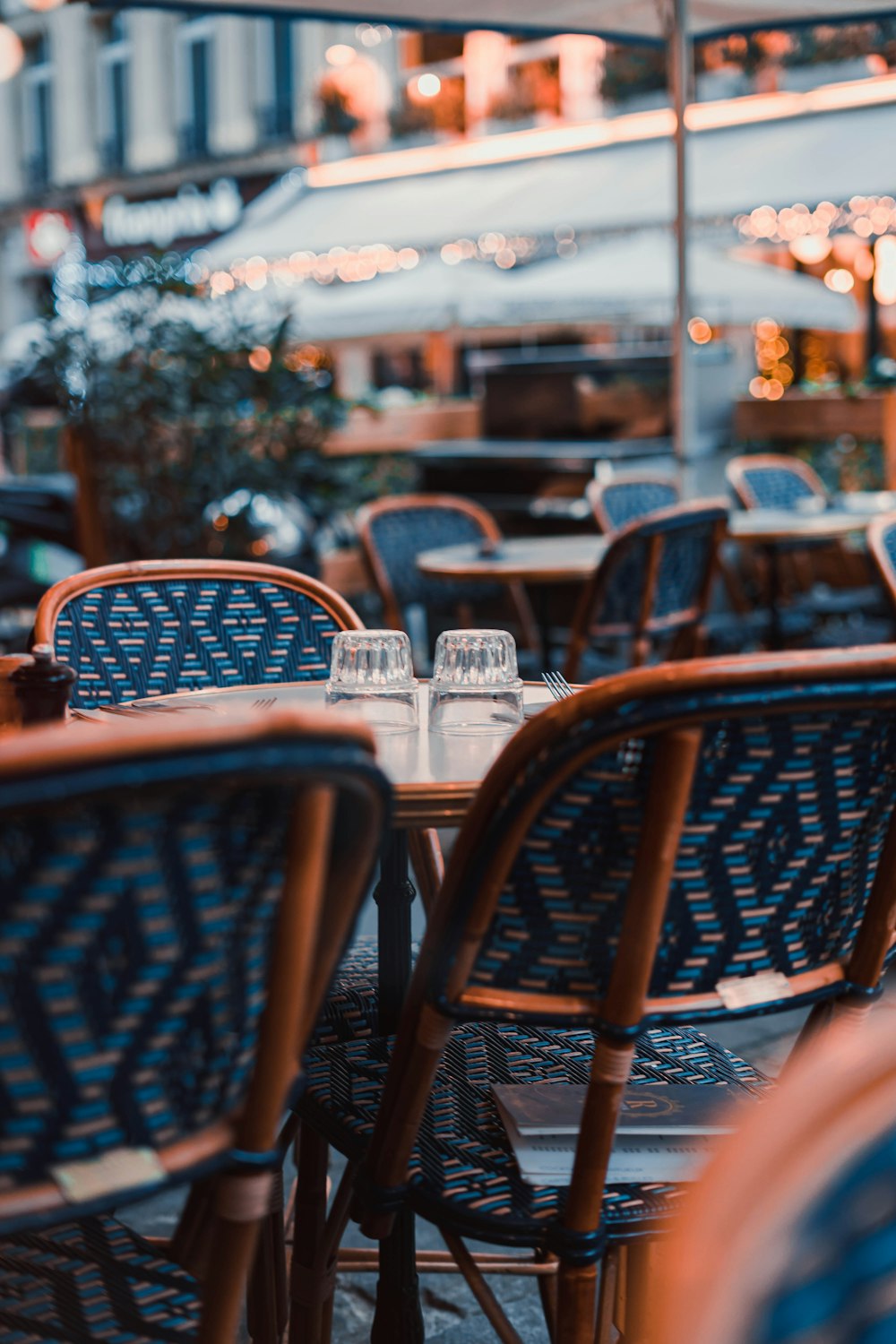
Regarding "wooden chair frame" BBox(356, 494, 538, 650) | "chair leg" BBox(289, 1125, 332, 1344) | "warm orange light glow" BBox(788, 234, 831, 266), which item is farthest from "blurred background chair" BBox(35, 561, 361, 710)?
"warm orange light glow" BBox(788, 234, 831, 266)

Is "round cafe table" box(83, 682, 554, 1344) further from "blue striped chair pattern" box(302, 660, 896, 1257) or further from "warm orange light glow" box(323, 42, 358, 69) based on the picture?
"warm orange light glow" box(323, 42, 358, 69)

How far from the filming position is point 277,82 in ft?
67.1

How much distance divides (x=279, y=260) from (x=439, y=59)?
356 inches

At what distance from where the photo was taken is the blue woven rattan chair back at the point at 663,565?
163 inches

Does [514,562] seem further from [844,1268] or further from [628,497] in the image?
[844,1268]

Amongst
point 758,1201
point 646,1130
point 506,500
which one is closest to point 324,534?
point 506,500

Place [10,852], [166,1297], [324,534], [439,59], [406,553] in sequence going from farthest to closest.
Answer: [439,59], [324,534], [406,553], [166,1297], [10,852]

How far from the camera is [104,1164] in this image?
42.9 inches

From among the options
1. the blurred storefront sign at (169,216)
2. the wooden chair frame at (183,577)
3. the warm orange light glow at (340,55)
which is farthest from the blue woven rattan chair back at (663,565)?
the blurred storefront sign at (169,216)

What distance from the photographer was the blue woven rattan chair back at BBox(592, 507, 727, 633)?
4.15 meters

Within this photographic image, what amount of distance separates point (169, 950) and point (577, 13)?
4795 millimetres

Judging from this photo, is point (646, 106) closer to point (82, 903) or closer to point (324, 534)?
point (324, 534)

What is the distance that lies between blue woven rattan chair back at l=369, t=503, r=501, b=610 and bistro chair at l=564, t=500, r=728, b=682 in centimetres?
64

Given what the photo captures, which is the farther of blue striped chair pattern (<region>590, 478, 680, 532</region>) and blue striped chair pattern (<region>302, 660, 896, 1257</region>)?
blue striped chair pattern (<region>590, 478, 680, 532</region>)
